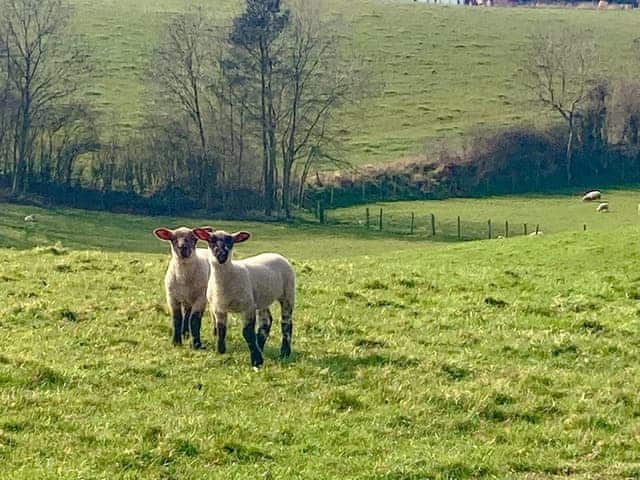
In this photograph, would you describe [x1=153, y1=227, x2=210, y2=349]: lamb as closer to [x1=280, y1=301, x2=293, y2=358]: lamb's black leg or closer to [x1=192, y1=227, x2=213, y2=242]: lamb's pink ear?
[x1=192, y1=227, x2=213, y2=242]: lamb's pink ear

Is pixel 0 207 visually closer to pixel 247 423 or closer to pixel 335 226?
pixel 335 226

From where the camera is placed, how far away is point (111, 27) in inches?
3780

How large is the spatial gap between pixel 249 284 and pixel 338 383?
216 centimetres

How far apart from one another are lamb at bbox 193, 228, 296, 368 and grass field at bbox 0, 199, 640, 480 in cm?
32

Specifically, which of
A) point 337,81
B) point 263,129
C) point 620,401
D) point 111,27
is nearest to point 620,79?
point 337,81

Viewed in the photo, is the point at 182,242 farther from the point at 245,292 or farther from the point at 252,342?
the point at 252,342

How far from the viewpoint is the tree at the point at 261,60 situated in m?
63.2

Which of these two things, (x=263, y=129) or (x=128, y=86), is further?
(x=128, y=86)

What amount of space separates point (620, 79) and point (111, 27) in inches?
1901

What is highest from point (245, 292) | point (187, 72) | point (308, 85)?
point (187, 72)

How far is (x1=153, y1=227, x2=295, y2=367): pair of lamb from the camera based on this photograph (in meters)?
13.4

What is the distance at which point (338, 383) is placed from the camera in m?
12.2

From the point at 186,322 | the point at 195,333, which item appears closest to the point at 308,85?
the point at 186,322

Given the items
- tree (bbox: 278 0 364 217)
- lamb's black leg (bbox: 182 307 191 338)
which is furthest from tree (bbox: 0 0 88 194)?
lamb's black leg (bbox: 182 307 191 338)
